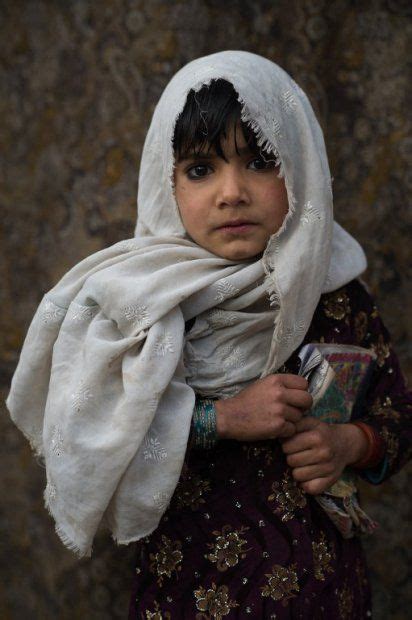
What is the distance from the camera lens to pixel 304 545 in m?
1.40

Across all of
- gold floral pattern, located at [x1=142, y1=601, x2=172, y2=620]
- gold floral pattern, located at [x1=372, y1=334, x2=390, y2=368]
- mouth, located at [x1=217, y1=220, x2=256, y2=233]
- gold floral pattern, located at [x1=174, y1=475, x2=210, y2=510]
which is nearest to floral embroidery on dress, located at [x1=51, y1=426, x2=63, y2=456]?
gold floral pattern, located at [x1=174, y1=475, x2=210, y2=510]

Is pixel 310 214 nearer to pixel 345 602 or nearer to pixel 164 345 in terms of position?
pixel 164 345

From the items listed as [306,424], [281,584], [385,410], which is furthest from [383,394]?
[281,584]

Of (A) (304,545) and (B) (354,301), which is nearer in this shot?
(A) (304,545)

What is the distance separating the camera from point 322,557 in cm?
143

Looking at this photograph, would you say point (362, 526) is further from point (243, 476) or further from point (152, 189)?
point (152, 189)

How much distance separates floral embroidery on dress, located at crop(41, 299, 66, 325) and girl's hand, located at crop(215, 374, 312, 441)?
0.35 m

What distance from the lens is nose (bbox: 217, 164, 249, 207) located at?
4.50 ft

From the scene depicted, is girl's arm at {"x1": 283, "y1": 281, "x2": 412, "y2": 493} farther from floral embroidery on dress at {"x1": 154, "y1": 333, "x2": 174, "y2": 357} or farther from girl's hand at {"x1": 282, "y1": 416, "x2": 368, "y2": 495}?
floral embroidery on dress at {"x1": 154, "y1": 333, "x2": 174, "y2": 357}

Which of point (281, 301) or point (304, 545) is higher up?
point (281, 301)

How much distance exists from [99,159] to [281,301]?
3.14 ft

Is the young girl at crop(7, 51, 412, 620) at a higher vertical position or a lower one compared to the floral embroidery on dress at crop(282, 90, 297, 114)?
lower

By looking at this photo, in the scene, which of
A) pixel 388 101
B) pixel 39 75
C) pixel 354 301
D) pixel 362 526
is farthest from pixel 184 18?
pixel 362 526

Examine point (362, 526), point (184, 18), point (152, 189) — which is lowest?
point (362, 526)
